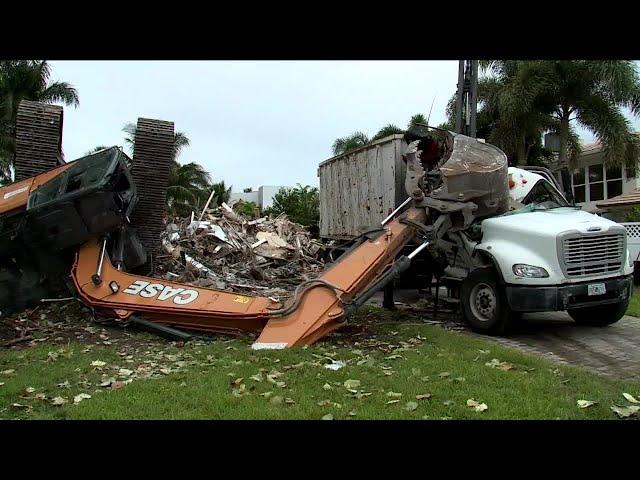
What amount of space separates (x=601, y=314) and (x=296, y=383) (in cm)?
583

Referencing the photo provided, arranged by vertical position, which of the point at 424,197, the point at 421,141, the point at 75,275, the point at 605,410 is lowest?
the point at 605,410

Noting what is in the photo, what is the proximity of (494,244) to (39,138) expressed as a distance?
27.6 ft

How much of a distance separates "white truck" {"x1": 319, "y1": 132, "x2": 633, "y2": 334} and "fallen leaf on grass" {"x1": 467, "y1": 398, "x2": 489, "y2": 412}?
333 cm

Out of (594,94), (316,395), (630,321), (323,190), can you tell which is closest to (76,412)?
(316,395)

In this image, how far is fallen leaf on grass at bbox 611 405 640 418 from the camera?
4664 mm

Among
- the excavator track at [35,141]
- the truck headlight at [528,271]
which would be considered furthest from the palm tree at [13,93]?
the truck headlight at [528,271]

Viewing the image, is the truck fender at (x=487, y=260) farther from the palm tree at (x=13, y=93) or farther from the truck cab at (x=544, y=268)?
the palm tree at (x=13, y=93)

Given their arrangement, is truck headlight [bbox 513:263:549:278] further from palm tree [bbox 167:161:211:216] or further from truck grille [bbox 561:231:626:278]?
palm tree [bbox 167:161:211:216]

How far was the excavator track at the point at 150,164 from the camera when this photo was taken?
10539 millimetres

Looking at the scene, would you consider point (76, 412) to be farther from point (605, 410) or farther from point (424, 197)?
A: point (424, 197)

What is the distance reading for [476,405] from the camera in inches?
187

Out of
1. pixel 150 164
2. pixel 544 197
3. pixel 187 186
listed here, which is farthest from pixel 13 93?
pixel 544 197

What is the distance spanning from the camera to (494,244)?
8.45 m

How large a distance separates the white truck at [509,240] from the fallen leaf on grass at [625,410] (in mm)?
2912
